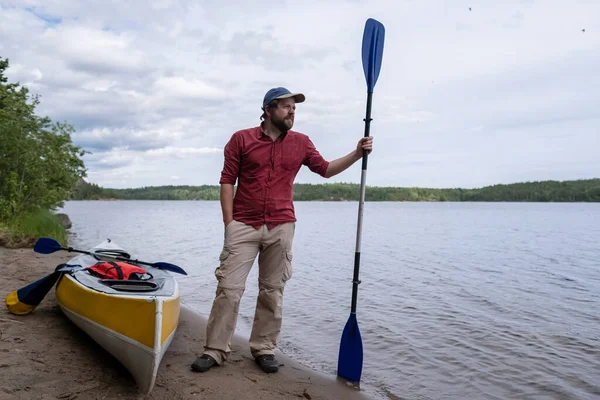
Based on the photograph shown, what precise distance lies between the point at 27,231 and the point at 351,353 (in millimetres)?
11825

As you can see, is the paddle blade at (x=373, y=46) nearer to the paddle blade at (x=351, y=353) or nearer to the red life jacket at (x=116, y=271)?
the paddle blade at (x=351, y=353)

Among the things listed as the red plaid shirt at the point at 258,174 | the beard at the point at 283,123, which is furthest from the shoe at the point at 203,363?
the beard at the point at 283,123

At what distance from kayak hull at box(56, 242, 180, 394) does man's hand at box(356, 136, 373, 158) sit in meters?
2.09

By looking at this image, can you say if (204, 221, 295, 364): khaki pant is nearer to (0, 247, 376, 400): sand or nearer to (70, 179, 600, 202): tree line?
(0, 247, 376, 400): sand

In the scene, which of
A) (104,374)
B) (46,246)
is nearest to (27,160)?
(46,246)

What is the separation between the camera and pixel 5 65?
67.1 feet

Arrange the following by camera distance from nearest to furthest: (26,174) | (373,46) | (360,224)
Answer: (360,224) → (373,46) → (26,174)

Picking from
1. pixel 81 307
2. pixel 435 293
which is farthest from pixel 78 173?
pixel 81 307

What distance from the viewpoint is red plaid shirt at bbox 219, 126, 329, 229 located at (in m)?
4.05

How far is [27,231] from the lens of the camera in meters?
13.2

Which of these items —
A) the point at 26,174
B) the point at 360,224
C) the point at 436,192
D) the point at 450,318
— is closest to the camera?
the point at 360,224

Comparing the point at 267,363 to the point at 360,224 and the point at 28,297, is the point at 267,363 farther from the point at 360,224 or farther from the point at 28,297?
the point at 28,297

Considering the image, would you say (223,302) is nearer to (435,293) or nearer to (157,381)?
(157,381)

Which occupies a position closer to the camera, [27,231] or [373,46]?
[373,46]
